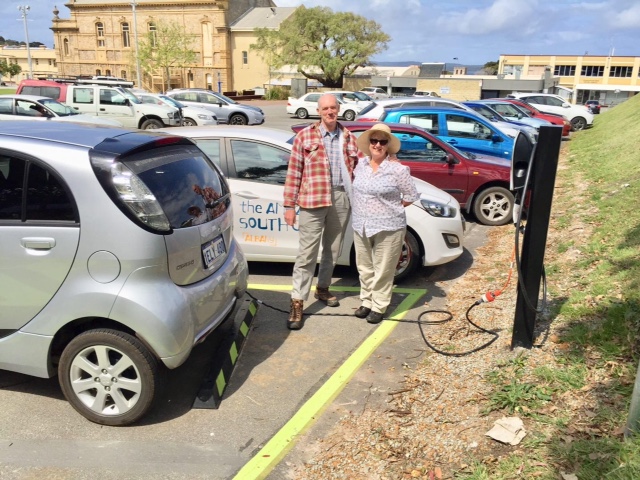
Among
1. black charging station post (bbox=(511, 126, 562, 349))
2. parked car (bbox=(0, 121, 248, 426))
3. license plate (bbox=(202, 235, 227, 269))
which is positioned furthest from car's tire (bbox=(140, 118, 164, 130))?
black charging station post (bbox=(511, 126, 562, 349))

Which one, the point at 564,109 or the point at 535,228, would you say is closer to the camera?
the point at 535,228

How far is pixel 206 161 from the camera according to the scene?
391 centimetres

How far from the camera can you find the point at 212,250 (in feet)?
11.8

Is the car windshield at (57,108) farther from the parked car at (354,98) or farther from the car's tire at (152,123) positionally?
the parked car at (354,98)

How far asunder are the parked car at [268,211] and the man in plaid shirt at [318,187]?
0.89 meters

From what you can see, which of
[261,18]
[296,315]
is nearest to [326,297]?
[296,315]

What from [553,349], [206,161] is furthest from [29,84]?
[553,349]

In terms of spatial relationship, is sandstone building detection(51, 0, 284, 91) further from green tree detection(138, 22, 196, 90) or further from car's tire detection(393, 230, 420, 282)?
car's tire detection(393, 230, 420, 282)

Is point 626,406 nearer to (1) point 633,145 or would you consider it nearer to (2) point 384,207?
(2) point 384,207

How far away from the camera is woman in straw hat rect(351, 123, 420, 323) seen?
4359 millimetres

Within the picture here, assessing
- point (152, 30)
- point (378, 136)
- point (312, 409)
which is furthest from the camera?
point (152, 30)

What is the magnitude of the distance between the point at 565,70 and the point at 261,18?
48.0 metres

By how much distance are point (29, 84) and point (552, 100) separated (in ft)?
66.7

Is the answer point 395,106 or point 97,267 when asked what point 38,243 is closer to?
point 97,267
